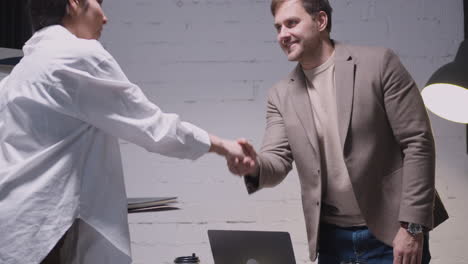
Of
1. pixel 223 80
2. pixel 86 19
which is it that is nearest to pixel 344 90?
pixel 86 19

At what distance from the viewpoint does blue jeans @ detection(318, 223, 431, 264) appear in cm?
178

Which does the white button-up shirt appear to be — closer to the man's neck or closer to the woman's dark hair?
the woman's dark hair

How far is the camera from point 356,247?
70.8 inches

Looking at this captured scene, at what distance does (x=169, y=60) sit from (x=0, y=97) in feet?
4.77

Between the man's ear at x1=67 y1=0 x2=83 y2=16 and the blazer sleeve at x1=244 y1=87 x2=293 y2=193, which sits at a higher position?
the man's ear at x1=67 y1=0 x2=83 y2=16

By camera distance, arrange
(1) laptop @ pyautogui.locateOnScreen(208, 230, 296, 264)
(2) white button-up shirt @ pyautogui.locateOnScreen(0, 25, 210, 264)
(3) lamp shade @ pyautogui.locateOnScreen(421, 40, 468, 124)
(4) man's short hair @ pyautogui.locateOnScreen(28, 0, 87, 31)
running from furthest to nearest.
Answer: (3) lamp shade @ pyautogui.locateOnScreen(421, 40, 468, 124), (1) laptop @ pyautogui.locateOnScreen(208, 230, 296, 264), (4) man's short hair @ pyautogui.locateOnScreen(28, 0, 87, 31), (2) white button-up shirt @ pyautogui.locateOnScreen(0, 25, 210, 264)

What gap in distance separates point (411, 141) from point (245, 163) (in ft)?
1.67

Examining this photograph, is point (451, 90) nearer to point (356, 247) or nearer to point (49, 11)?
point (356, 247)

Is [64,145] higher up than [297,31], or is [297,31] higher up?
[297,31]

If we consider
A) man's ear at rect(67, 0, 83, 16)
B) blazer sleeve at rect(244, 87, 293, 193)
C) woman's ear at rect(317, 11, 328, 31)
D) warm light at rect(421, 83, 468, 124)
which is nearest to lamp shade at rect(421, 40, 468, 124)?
warm light at rect(421, 83, 468, 124)

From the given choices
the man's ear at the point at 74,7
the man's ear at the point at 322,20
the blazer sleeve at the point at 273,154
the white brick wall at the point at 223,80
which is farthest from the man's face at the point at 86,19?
the white brick wall at the point at 223,80

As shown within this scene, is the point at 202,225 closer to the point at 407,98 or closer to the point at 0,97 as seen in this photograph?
the point at 407,98

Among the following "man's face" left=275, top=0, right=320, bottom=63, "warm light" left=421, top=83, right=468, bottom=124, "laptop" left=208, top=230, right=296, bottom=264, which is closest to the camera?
"laptop" left=208, top=230, right=296, bottom=264

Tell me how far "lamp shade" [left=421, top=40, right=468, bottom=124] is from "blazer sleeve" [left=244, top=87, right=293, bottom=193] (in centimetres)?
61
